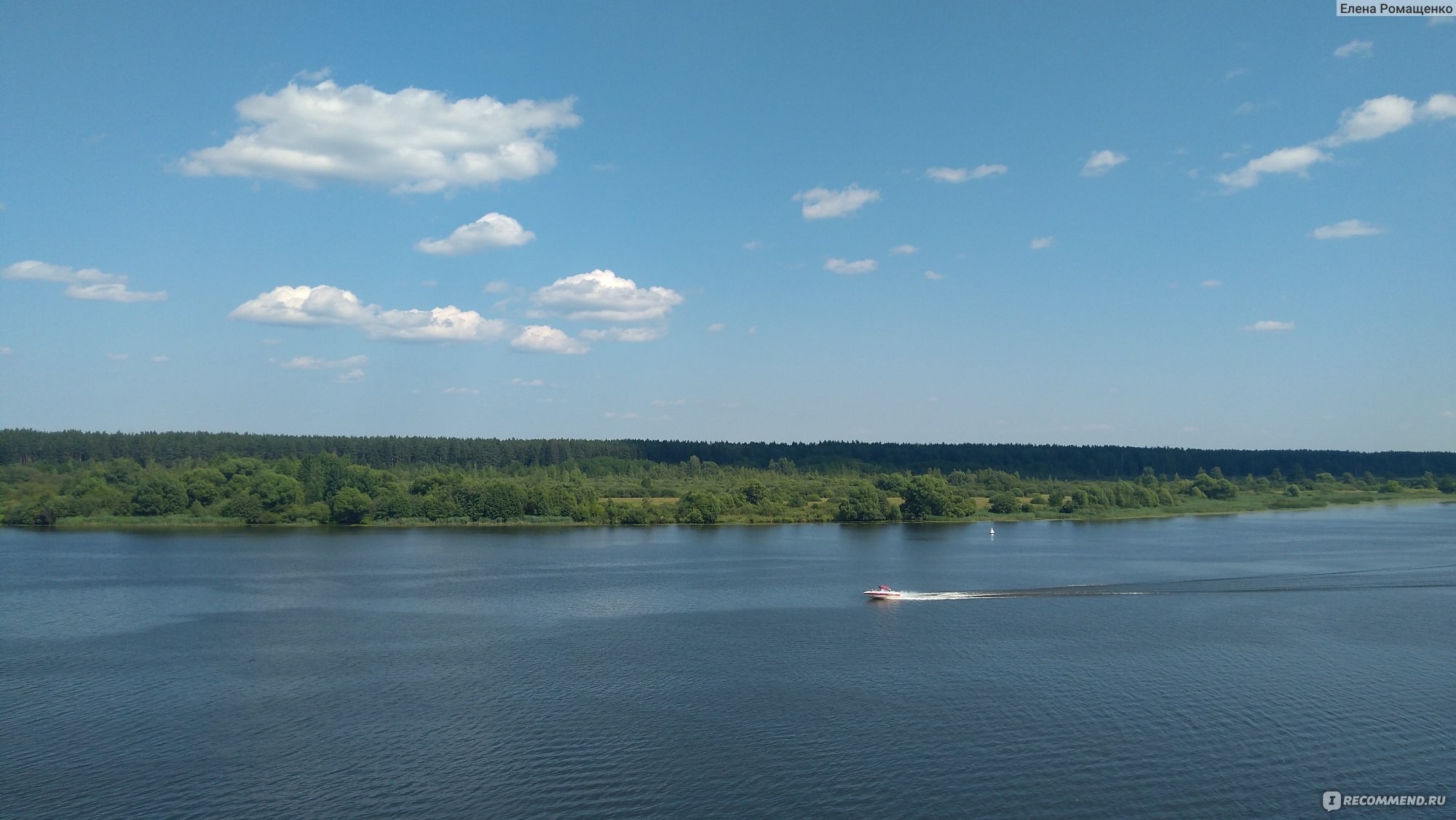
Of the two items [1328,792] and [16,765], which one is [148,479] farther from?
[1328,792]

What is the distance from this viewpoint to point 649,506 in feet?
282

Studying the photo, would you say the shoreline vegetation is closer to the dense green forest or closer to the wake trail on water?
the dense green forest

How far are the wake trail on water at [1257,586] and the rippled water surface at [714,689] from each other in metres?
0.30

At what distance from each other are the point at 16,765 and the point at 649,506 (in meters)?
64.3

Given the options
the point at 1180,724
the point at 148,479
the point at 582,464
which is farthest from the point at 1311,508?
the point at 148,479

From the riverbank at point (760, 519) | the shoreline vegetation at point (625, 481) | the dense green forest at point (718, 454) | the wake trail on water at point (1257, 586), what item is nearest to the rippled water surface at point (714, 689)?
the wake trail on water at point (1257, 586)

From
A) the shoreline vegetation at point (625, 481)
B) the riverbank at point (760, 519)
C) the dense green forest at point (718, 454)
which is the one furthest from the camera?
the dense green forest at point (718, 454)

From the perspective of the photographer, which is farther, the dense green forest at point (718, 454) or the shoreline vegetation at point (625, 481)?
the dense green forest at point (718, 454)

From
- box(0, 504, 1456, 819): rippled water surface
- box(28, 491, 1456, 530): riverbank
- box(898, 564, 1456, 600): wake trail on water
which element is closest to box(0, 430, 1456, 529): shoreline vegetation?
box(28, 491, 1456, 530): riverbank

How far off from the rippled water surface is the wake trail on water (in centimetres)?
30

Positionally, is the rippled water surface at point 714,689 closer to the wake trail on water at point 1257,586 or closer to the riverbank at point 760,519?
the wake trail on water at point 1257,586

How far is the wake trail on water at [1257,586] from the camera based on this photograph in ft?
148

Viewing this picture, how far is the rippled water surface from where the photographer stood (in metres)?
21.2

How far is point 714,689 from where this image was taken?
28859 mm
